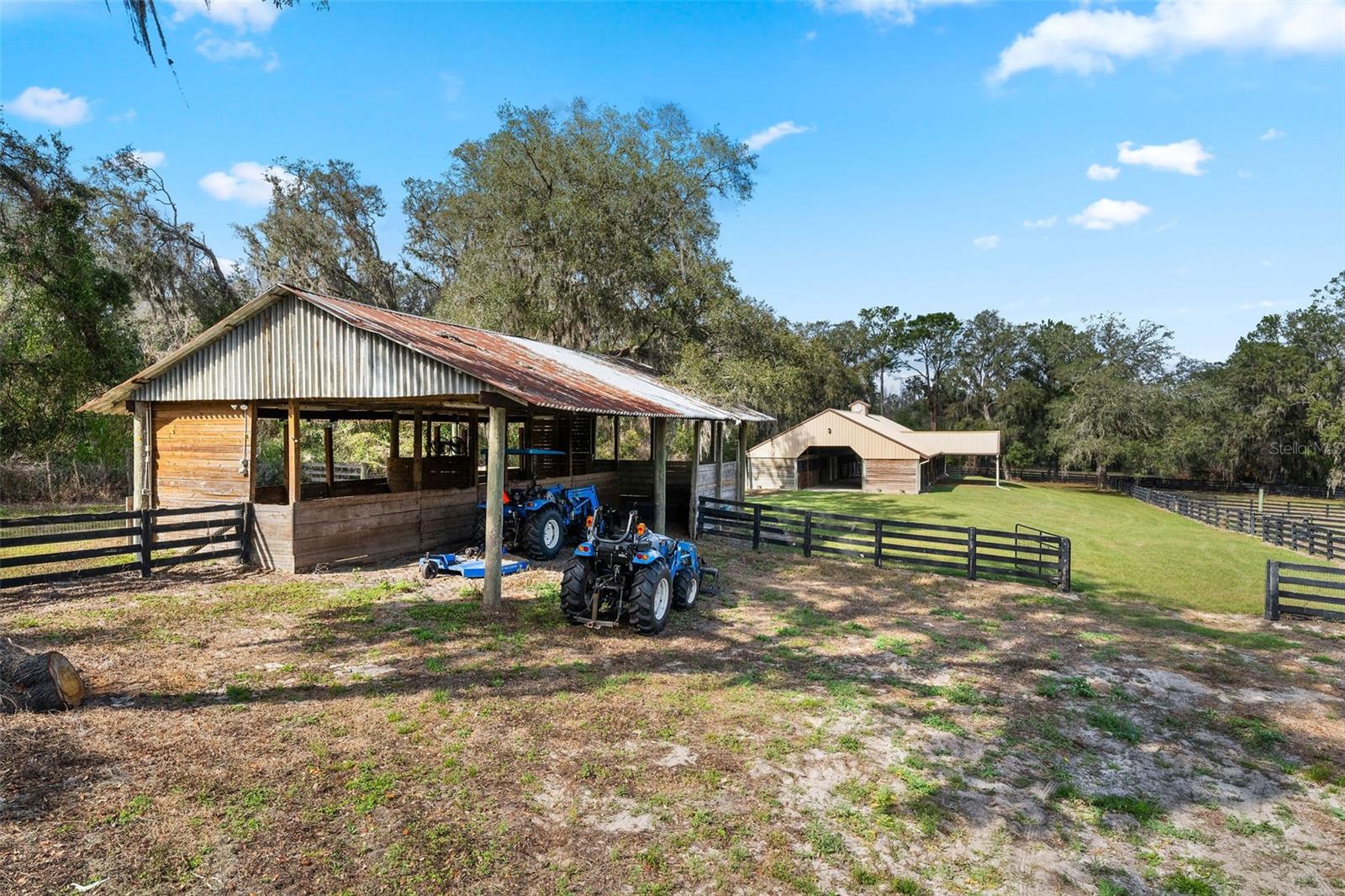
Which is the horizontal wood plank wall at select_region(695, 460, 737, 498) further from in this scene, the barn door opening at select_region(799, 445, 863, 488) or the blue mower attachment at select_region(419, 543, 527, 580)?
the barn door opening at select_region(799, 445, 863, 488)

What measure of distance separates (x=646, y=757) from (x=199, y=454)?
10.6 metres

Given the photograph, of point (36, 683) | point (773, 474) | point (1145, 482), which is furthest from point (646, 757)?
point (1145, 482)

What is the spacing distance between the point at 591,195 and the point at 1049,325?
47101 mm

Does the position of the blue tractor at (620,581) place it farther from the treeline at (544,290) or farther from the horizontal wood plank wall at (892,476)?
the horizontal wood plank wall at (892,476)

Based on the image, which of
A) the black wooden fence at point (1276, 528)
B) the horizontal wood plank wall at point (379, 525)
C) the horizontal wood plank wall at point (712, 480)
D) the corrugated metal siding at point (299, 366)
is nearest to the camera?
the corrugated metal siding at point (299, 366)

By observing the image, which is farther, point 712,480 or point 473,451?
point 712,480

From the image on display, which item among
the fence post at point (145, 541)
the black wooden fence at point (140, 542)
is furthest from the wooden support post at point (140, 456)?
the fence post at point (145, 541)

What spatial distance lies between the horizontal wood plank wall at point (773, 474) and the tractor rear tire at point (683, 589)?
27385 millimetres

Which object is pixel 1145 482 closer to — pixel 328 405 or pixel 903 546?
pixel 903 546

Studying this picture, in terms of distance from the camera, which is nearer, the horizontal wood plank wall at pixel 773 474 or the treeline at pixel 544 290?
the treeline at pixel 544 290

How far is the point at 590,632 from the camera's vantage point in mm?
8547

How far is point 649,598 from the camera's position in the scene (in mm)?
8258

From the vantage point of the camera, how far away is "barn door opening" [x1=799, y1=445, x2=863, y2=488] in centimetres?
3825

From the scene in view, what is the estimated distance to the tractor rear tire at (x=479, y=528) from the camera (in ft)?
43.7
